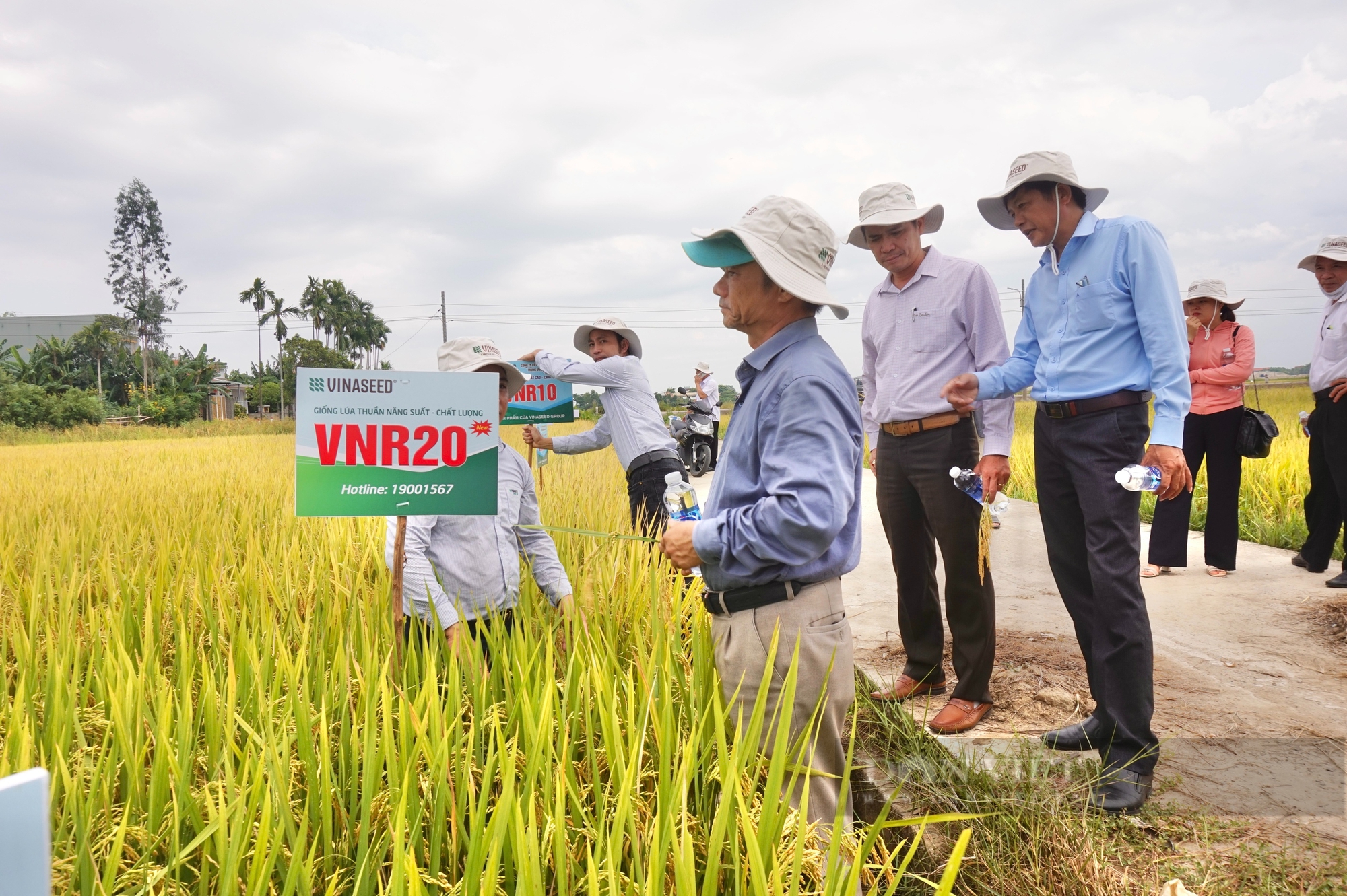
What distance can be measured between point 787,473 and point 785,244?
0.46 meters

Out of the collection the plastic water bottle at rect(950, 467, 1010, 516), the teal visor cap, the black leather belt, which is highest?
the teal visor cap

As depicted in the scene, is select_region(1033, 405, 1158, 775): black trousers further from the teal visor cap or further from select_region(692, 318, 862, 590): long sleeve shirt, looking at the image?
the teal visor cap

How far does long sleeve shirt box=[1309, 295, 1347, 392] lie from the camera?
4230 mm

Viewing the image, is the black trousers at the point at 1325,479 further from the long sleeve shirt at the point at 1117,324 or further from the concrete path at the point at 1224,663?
the long sleeve shirt at the point at 1117,324

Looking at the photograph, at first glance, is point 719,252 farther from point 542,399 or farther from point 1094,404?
point 542,399

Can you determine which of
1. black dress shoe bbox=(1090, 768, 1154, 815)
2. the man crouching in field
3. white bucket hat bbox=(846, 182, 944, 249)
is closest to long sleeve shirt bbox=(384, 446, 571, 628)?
the man crouching in field

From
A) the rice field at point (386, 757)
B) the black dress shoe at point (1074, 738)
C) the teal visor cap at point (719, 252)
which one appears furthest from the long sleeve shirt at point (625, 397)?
the teal visor cap at point (719, 252)

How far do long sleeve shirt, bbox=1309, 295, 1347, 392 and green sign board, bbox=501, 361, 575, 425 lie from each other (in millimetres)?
3935

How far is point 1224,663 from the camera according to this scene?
3.17 m

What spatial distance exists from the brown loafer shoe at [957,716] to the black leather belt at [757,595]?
1197 mm

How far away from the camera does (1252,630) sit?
141 inches

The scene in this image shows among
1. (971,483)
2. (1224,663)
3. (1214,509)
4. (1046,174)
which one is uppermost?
(1046,174)

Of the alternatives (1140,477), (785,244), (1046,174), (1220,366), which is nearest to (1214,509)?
(1220,366)

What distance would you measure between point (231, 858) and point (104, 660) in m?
1.14
